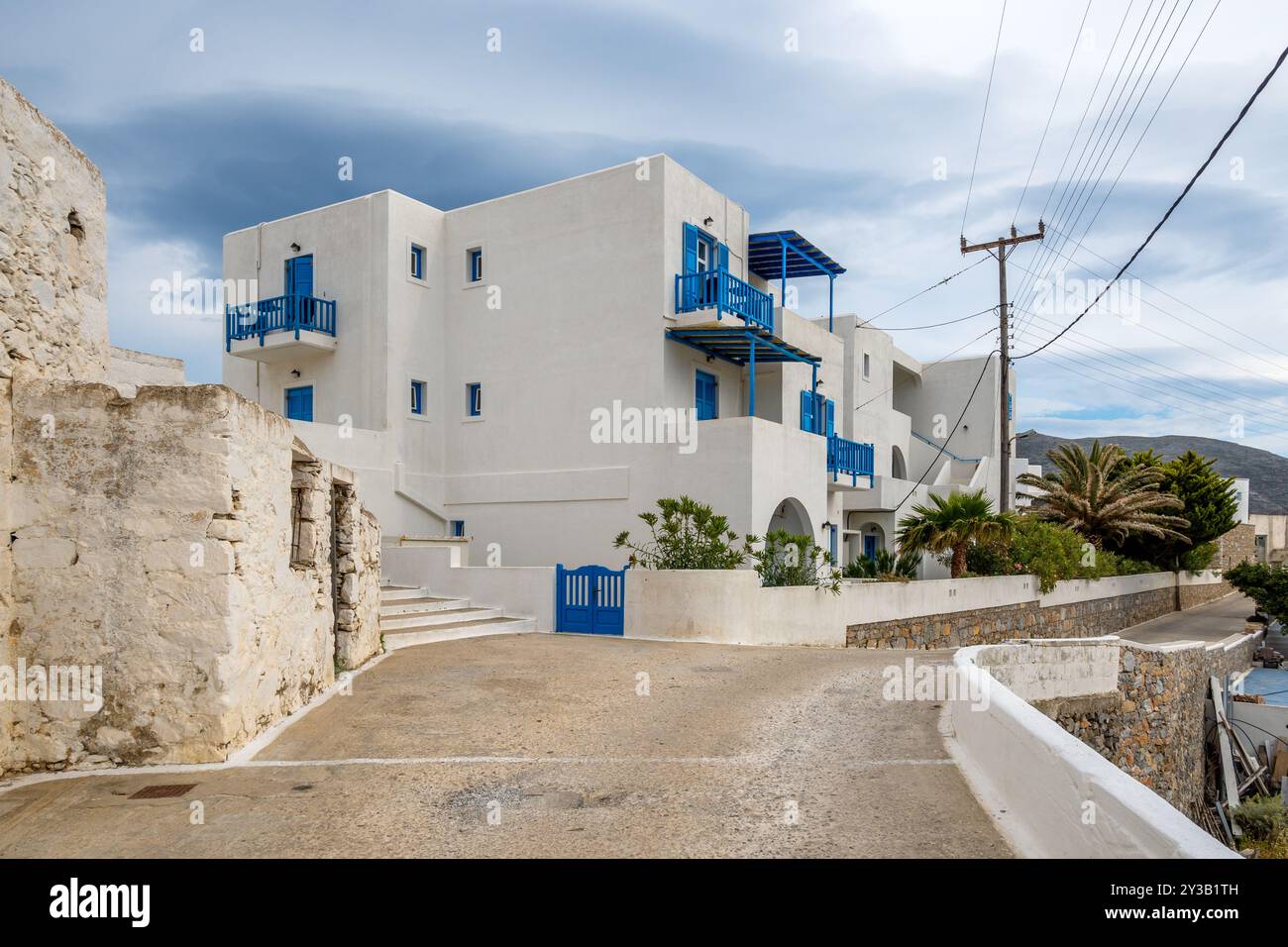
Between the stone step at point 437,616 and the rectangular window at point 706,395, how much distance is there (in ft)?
23.3

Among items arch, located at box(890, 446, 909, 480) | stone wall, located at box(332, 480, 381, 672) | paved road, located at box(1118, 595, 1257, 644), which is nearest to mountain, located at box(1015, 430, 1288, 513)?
paved road, located at box(1118, 595, 1257, 644)

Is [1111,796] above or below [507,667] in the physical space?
above

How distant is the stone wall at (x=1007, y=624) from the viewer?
1839cm

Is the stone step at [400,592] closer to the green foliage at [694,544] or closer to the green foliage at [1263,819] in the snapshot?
the green foliage at [694,544]

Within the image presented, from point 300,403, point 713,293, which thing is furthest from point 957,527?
point 300,403

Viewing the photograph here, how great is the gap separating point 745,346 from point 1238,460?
104 metres

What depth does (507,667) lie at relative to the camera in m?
11.3

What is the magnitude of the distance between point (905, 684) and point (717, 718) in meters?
3.01

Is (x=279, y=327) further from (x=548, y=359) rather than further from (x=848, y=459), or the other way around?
(x=848, y=459)

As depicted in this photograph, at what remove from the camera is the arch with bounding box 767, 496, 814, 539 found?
20531 millimetres

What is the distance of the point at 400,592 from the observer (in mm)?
16078
